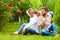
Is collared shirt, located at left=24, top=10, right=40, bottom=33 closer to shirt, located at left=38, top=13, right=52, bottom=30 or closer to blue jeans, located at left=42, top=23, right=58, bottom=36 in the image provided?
shirt, located at left=38, top=13, right=52, bottom=30

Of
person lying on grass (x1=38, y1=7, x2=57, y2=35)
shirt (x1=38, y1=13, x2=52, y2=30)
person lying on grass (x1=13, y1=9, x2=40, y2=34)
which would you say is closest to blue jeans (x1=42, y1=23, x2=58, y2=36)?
person lying on grass (x1=38, y1=7, x2=57, y2=35)

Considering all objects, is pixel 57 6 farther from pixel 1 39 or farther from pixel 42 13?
pixel 1 39

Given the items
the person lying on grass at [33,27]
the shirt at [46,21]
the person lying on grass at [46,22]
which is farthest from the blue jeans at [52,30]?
the person lying on grass at [33,27]

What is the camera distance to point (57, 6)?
12.9m

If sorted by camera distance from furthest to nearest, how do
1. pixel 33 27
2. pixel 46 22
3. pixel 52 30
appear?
pixel 33 27 → pixel 46 22 → pixel 52 30

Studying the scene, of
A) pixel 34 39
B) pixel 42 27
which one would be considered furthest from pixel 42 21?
pixel 34 39

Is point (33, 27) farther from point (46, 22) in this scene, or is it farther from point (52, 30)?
point (52, 30)

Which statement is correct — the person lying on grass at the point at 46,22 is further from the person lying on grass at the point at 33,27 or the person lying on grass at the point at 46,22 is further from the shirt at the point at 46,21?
the person lying on grass at the point at 33,27

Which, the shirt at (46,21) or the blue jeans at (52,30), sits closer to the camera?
the blue jeans at (52,30)

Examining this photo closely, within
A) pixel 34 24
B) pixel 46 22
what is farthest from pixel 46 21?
→ pixel 34 24

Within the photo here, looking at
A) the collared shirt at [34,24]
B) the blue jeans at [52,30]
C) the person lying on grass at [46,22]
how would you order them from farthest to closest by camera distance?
the collared shirt at [34,24] < the person lying on grass at [46,22] < the blue jeans at [52,30]

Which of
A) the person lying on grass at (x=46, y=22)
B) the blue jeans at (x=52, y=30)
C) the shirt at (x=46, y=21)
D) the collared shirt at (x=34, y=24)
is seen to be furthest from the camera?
the collared shirt at (x=34, y=24)

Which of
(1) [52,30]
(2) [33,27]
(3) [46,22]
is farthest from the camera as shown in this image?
(2) [33,27]

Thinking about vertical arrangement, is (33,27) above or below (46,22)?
below
